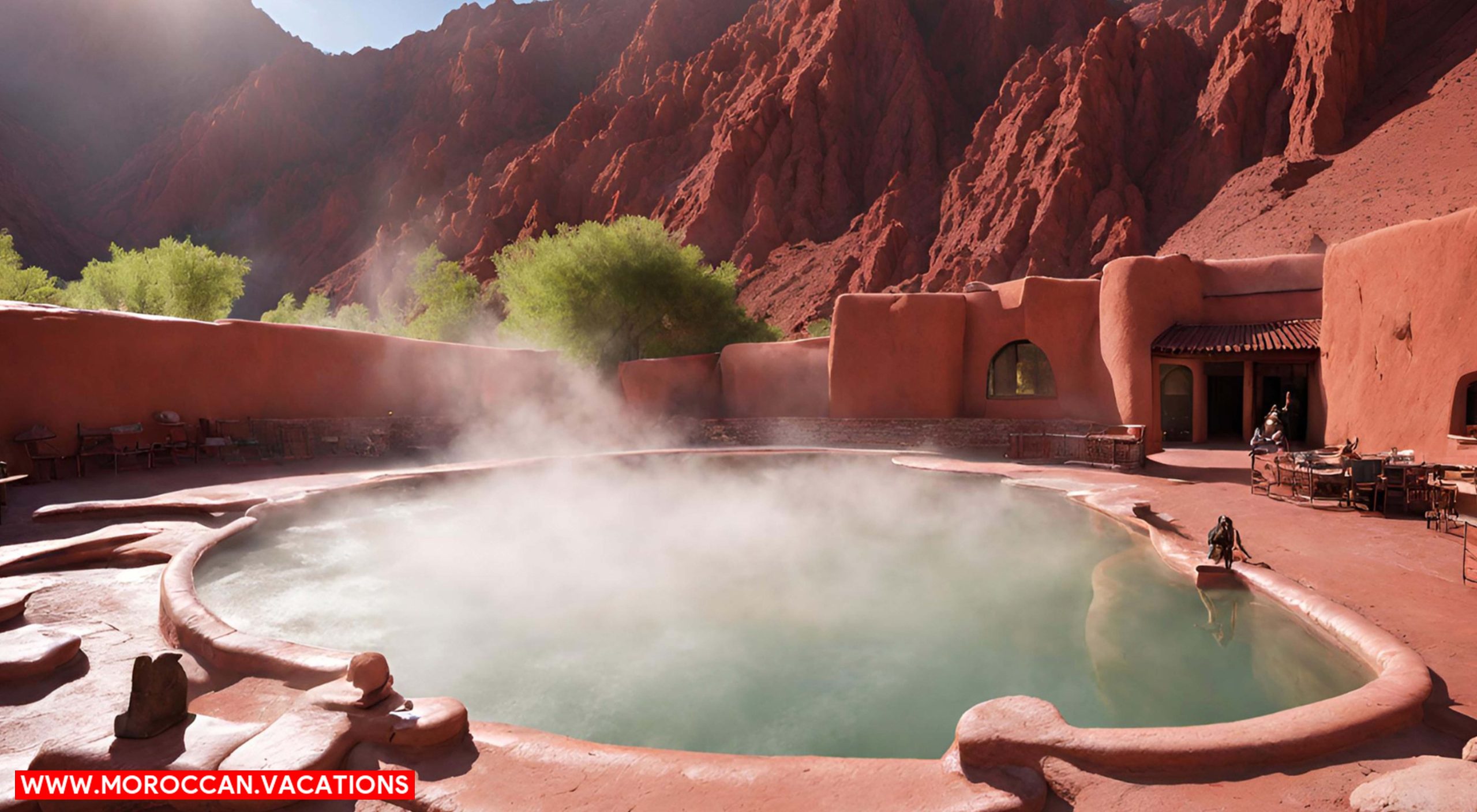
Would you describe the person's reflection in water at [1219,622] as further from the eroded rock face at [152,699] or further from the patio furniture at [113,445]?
the patio furniture at [113,445]

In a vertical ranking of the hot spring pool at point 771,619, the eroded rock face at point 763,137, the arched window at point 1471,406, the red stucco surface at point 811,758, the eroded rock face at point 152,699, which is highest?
the eroded rock face at point 763,137

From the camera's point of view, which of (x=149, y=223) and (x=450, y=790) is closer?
(x=450, y=790)

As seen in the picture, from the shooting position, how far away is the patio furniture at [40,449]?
11992mm

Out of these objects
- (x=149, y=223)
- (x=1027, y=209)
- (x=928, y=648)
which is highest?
(x=149, y=223)

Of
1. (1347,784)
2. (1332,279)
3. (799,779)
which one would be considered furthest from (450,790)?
(1332,279)

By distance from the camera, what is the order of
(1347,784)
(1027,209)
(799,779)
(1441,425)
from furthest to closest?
(1027,209), (1441,425), (799,779), (1347,784)

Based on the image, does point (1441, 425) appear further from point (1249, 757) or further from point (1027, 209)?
point (1027, 209)

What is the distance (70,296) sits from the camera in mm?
33469

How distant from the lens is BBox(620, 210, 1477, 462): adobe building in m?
10.8

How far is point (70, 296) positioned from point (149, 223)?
36994mm

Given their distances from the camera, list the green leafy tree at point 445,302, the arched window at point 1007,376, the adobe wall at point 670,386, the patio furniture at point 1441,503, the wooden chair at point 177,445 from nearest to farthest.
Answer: the patio furniture at point 1441,503 → the wooden chair at point 177,445 → the arched window at point 1007,376 → the adobe wall at point 670,386 → the green leafy tree at point 445,302

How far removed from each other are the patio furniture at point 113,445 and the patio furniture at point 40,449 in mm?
311

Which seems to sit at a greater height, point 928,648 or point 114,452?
point 114,452

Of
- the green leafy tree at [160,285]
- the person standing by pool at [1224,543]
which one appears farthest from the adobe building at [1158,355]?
the green leafy tree at [160,285]
